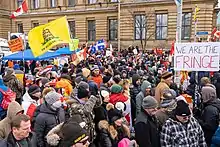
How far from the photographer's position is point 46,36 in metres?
8.84

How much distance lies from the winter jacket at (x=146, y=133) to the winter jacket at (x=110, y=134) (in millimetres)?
454

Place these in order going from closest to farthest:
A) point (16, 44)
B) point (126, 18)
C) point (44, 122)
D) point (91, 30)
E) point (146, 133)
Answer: point (146, 133) < point (44, 122) < point (16, 44) < point (126, 18) < point (91, 30)

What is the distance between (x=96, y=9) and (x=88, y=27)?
9.06ft

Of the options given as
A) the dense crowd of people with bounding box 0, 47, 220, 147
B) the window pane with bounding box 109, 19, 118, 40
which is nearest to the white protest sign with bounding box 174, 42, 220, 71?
the dense crowd of people with bounding box 0, 47, 220, 147

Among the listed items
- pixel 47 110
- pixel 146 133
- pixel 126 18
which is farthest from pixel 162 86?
pixel 126 18

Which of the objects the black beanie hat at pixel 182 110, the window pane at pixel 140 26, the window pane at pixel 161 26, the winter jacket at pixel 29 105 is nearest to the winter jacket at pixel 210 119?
the black beanie hat at pixel 182 110

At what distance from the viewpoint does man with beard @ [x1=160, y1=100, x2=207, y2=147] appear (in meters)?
3.51

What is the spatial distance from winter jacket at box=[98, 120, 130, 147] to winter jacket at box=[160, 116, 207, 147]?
0.71 m

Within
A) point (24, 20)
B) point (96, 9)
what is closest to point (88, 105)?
point (96, 9)

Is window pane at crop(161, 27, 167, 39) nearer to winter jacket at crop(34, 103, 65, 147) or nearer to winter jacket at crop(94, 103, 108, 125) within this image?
winter jacket at crop(94, 103, 108, 125)

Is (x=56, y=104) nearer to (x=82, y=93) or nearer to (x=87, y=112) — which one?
(x=82, y=93)

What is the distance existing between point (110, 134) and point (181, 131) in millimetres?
1095

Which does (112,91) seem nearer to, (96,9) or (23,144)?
(23,144)

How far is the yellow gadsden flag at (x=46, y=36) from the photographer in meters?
8.76
